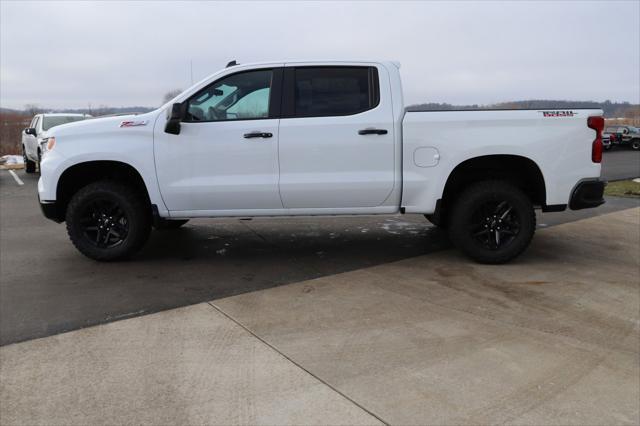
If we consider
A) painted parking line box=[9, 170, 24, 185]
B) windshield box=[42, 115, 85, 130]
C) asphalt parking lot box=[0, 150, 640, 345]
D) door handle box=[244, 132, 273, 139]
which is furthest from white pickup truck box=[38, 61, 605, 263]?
windshield box=[42, 115, 85, 130]

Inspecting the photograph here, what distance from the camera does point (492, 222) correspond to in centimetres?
567

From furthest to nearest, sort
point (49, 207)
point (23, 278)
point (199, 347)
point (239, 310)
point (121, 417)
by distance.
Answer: point (49, 207) → point (23, 278) → point (239, 310) → point (199, 347) → point (121, 417)

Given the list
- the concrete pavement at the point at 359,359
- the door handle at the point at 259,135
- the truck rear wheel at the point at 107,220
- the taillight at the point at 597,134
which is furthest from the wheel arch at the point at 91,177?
the taillight at the point at 597,134

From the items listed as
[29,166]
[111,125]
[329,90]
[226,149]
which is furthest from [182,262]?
[29,166]

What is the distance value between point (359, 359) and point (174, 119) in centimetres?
317

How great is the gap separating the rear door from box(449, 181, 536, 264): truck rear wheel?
0.85 meters

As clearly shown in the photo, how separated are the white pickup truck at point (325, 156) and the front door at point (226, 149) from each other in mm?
10

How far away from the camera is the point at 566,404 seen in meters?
3.00

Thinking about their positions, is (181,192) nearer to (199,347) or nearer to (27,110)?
(199,347)

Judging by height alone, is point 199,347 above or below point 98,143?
below

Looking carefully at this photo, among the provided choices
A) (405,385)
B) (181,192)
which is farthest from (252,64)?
(405,385)

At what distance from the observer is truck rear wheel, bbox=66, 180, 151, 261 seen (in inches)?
224

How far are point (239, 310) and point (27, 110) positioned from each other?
45102 millimetres

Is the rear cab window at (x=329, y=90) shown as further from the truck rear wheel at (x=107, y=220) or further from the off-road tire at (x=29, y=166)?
the off-road tire at (x=29, y=166)
